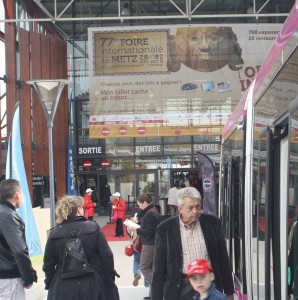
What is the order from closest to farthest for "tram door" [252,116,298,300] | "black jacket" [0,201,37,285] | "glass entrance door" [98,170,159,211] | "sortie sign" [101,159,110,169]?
"tram door" [252,116,298,300], "black jacket" [0,201,37,285], "glass entrance door" [98,170,159,211], "sortie sign" [101,159,110,169]

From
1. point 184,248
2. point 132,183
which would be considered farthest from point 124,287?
point 132,183

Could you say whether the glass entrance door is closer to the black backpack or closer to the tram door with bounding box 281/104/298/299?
the black backpack

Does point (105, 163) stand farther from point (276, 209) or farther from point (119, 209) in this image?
point (276, 209)

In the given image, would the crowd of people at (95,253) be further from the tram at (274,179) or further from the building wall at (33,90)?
the building wall at (33,90)

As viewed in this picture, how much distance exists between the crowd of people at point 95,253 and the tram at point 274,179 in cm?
35

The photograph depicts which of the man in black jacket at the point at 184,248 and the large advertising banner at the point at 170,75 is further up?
the large advertising banner at the point at 170,75

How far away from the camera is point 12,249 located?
534 cm

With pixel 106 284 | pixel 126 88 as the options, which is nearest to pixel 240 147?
pixel 106 284

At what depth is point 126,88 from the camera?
70.5ft

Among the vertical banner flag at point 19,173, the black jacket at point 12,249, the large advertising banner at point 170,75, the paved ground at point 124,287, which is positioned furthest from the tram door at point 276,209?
the large advertising banner at point 170,75

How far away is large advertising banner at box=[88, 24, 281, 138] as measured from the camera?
2114 cm

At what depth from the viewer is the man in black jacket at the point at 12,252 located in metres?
5.37

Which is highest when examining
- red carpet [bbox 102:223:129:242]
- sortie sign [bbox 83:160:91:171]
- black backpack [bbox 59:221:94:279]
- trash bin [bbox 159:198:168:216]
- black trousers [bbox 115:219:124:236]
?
black backpack [bbox 59:221:94:279]

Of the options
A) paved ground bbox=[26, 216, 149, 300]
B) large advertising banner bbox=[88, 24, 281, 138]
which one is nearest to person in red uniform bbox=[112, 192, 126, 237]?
large advertising banner bbox=[88, 24, 281, 138]
